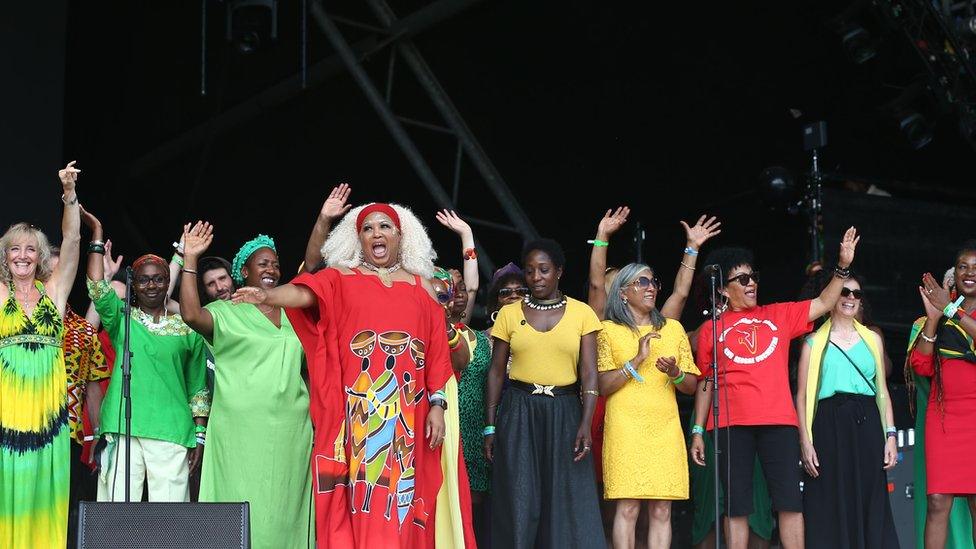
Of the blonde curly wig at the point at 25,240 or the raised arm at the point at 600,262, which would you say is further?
the raised arm at the point at 600,262

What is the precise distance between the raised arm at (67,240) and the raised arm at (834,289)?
376cm

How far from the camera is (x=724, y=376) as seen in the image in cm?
677

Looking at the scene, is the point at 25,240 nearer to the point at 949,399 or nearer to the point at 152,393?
the point at 152,393

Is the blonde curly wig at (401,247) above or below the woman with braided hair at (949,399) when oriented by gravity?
above

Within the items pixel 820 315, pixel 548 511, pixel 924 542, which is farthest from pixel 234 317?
pixel 924 542

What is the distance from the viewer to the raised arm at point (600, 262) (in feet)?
23.3

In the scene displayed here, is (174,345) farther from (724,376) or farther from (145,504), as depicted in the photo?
(724,376)

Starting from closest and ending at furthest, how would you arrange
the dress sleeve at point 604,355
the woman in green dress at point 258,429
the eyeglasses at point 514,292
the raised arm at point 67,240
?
the woman in green dress at point 258,429 < the raised arm at point 67,240 < the dress sleeve at point 604,355 < the eyeglasses at point 514,292

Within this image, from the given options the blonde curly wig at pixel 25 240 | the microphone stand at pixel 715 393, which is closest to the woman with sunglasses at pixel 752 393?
the microphone stand at pixel 715 393

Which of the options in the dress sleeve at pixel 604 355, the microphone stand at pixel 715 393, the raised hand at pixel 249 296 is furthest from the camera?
the dress sleeve at pixel 604 355

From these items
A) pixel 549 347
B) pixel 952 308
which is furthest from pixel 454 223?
pixel 952 308

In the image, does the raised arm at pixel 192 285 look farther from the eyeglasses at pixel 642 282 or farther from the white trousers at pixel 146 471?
the eyeglasses at pixel 642 282

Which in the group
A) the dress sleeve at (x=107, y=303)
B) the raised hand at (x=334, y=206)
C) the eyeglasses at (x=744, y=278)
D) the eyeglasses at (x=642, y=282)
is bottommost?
the dress sleeve at (x=107, y=303)

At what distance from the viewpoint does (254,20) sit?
9.43m
